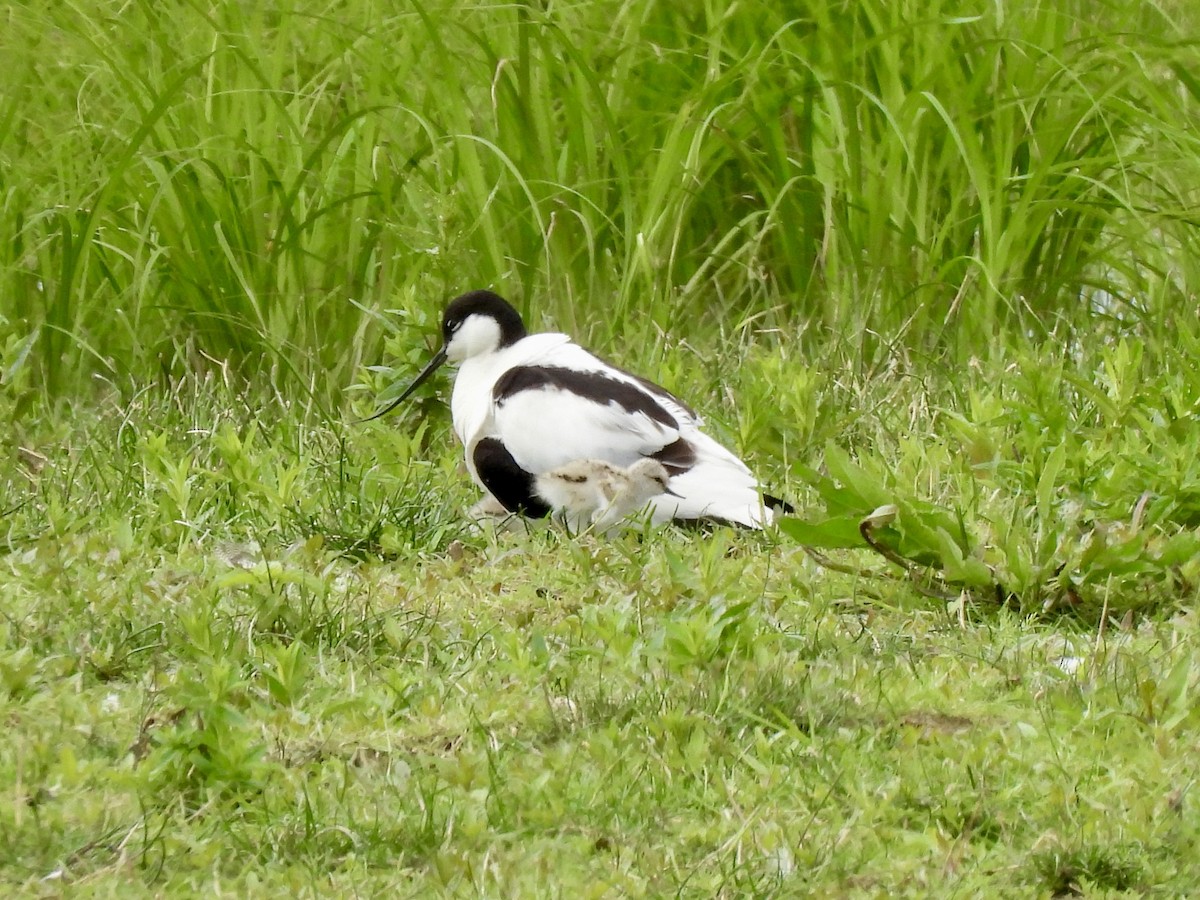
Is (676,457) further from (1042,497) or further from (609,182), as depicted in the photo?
(609,182)

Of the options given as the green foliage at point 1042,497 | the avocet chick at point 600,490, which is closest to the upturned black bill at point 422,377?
the avocet chick at point 600,490

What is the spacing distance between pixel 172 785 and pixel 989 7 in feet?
15.9

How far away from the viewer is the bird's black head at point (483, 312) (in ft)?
17.4

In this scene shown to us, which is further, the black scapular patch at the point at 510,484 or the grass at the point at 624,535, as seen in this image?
the black scapular patch at the point at 510,484

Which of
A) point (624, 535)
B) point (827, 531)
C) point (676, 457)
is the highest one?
point (827, 531)

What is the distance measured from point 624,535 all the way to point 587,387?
447 mm

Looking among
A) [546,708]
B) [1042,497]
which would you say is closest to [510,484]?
[1042,497]

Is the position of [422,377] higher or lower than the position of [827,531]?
lower

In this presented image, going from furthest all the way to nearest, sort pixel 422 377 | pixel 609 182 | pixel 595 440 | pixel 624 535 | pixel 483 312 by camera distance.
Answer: pixel 609 182, pixel 422 377, pixel 483 312, pixel 595 440, pixel 624 535

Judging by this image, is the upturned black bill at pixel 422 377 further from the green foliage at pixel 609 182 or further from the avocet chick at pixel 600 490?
the avocet chick at pixel 600 490

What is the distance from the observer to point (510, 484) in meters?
4.69

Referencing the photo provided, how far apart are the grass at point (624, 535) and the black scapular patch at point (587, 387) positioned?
0.37 meters

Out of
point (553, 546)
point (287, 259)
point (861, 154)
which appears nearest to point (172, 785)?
point (553, 546)

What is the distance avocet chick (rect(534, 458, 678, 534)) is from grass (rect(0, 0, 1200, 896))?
14 centimetres
